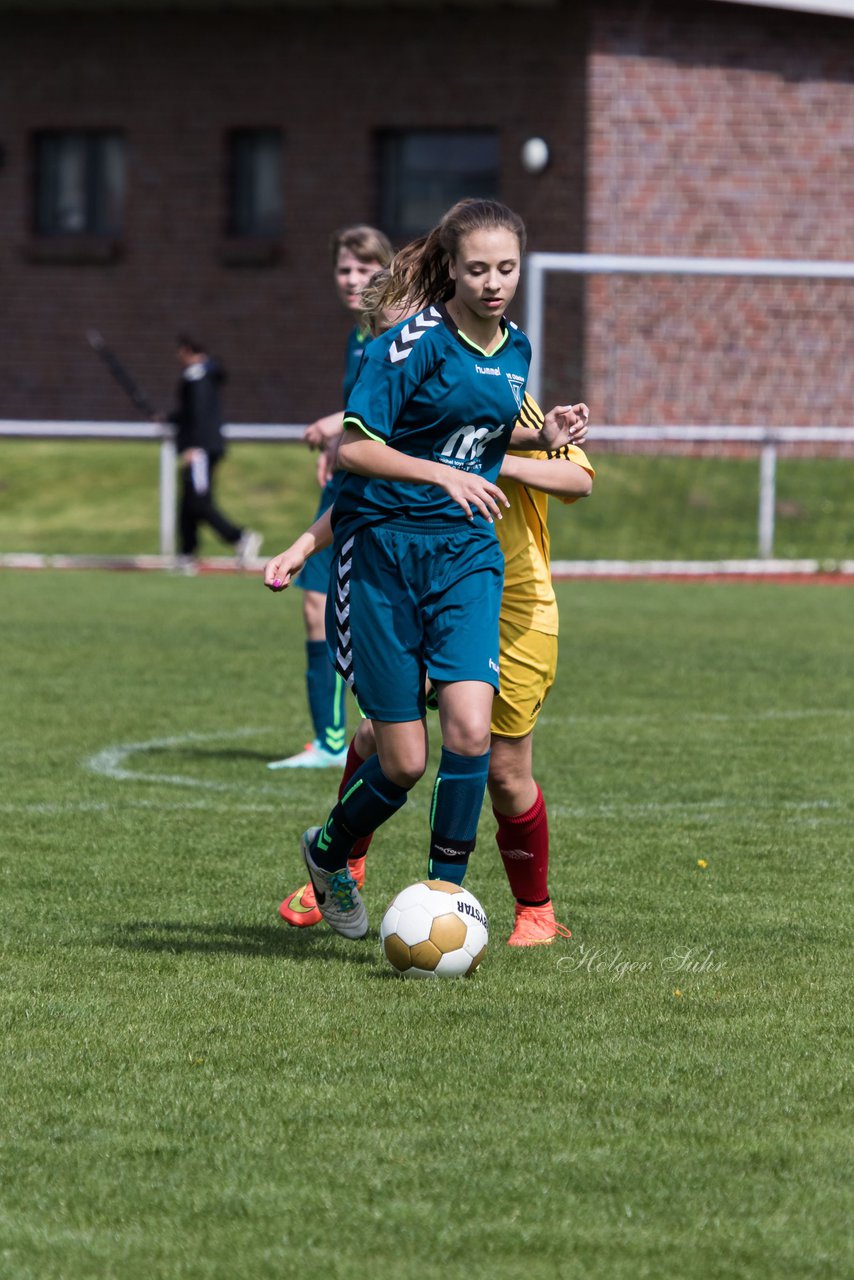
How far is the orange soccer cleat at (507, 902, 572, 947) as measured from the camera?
5562mm

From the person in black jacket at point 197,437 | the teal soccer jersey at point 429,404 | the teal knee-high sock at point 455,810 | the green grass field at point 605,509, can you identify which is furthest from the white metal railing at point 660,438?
the teal soccer jersey at point 429,404

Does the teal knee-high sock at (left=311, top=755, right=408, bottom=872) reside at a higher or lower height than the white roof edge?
lower

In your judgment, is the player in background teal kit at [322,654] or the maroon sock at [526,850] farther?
the player in background teal kit at [322,654]

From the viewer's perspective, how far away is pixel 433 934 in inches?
198

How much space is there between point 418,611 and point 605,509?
16.6m

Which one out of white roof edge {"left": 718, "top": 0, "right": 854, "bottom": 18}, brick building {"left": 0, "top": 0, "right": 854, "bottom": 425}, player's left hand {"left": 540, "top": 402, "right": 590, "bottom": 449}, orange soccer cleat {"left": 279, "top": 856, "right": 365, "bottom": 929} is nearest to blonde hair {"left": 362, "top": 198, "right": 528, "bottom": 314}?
player's left hand {"left": 540, "top": 402, "right": 590, "bottom": 449}

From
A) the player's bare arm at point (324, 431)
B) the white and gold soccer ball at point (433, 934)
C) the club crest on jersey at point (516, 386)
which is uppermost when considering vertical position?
the club crest on jersey at point (516, 386)

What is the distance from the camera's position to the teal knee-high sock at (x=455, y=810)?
519 centimetres

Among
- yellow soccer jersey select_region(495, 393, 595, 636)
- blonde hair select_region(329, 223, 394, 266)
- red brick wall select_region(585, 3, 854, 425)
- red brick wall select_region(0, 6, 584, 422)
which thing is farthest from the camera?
red brick wall select_region(0, 6, 584, 422)

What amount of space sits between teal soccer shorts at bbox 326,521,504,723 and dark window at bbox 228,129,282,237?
68.0 ft

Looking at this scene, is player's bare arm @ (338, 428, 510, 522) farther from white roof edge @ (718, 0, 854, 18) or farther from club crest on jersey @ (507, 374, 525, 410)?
white roof edge @ (718, 0, 854, 18)

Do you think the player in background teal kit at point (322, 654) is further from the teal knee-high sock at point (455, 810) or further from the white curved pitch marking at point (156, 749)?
the teal knee-high sock at point (455, 810)

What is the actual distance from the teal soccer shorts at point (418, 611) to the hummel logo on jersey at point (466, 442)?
16cm

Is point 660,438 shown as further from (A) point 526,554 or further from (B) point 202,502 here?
(A) point 526,554
